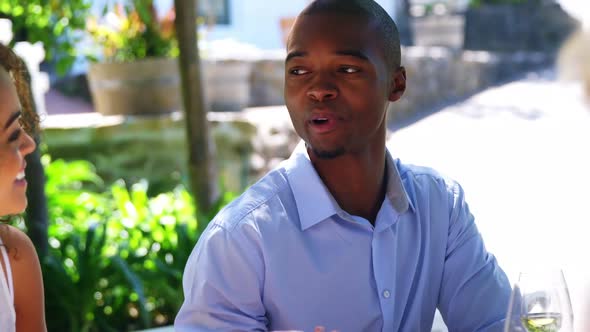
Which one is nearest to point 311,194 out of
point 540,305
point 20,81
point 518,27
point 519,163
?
point 540,305

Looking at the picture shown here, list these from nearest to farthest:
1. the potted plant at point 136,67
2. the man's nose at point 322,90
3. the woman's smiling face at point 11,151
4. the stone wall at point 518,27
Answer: the woman's smiling face at point 11,151
the man's nose at point 322,90
the potted plant at point 136,67
the stone wall at point 518,27

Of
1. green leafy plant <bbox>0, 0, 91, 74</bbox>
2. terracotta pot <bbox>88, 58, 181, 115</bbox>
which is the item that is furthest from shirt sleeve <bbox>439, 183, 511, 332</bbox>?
terracotta pot <bbox>88, 58, 181, 115</bbox>

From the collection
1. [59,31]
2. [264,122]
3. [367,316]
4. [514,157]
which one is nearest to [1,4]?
[59,31]

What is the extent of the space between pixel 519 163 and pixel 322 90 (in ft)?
16.9

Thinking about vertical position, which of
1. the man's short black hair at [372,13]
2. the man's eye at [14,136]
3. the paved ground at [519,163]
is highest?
the man's short black hair at [372,13]

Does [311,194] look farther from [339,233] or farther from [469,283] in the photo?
[469,283]

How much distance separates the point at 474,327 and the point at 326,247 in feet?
1.33

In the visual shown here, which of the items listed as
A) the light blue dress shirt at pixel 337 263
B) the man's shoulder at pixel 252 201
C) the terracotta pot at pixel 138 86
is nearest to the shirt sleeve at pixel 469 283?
the light blue dress shirt at pixel 337 263

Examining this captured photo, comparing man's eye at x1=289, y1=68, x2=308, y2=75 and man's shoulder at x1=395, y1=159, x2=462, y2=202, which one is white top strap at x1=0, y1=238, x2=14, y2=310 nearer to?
man's eye at x1=289, y1=68, x2=308, y2=75

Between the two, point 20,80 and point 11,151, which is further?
point 20,80

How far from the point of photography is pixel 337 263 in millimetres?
1713

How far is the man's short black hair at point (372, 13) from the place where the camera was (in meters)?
1.73

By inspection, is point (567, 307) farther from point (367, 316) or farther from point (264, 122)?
point (264, 122)

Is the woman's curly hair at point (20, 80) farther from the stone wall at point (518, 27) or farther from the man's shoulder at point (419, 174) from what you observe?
the stone wall at point (518, 27)
